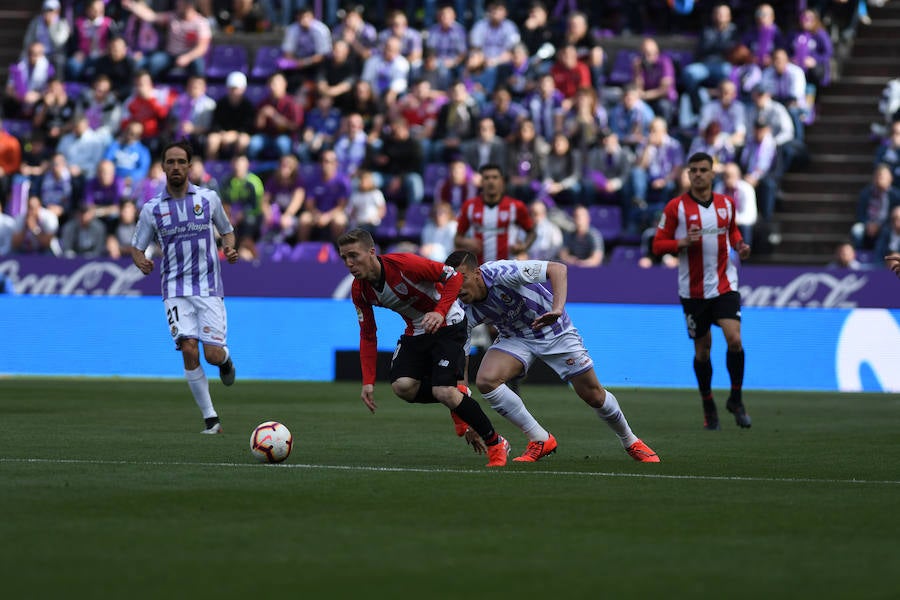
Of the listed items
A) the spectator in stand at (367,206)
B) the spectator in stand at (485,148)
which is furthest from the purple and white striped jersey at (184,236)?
the spectator in stand at (485,148)

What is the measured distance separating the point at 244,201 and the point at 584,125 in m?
4.75

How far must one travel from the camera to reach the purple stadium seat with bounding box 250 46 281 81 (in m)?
25.9

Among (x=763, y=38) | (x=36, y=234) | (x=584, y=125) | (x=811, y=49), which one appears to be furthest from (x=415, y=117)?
(x=811, y=49)

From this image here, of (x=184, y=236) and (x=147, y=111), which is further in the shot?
(x=147, y=111)

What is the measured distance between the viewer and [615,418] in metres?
9.88

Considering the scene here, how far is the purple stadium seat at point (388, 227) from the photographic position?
72.7 feet

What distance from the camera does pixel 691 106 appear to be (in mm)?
23203

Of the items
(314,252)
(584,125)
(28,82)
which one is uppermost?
(28,82)

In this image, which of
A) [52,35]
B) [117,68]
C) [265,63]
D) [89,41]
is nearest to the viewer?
[117,68]

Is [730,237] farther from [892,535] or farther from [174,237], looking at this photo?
[892,535]

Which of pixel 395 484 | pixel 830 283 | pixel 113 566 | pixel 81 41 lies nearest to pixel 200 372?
pixel 395 484

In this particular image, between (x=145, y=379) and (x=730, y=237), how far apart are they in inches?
342

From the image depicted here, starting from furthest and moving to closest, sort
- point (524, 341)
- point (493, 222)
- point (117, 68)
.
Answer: point (117, 68) < point (493, 222) < point (524, 341)

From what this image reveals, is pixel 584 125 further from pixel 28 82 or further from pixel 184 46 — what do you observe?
pixel 28 82
